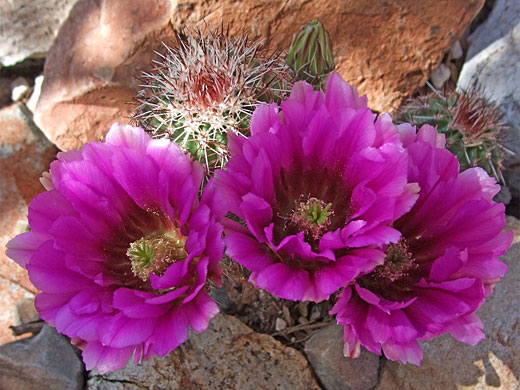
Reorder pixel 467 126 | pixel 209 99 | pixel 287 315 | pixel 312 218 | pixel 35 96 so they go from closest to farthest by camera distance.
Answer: pixel 312 218
pixel 209 99
pixel 467 126
pixel 287 315
pixel 35 96

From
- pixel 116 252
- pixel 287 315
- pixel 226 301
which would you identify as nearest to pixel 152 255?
pixel 116 252

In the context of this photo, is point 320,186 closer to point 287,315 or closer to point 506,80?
point 287,315

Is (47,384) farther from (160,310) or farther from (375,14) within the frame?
(375,14)

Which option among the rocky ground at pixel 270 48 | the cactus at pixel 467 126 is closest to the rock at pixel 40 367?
the rocky ground at pixel 270 48

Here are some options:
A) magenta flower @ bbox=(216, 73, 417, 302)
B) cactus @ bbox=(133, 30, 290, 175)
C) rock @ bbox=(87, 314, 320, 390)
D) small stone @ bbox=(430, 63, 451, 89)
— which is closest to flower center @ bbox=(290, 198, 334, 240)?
magenta flower @ bbox=(216, 73, 417, 302)

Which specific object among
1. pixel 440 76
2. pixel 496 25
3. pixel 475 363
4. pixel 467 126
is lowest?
pixel 475 363

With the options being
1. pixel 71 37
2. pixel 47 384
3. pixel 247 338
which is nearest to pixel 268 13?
pixel 71 37
